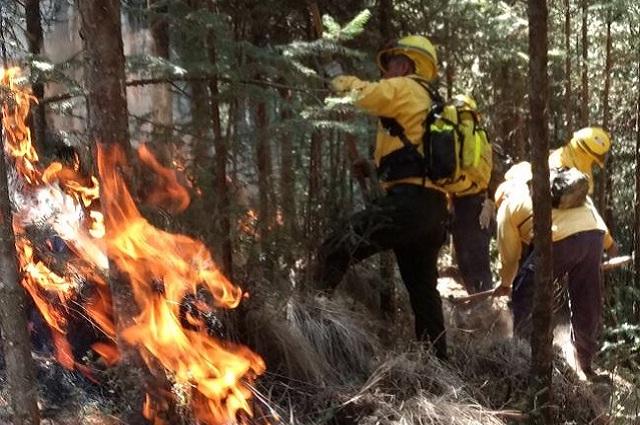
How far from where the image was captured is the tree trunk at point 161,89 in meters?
4.91

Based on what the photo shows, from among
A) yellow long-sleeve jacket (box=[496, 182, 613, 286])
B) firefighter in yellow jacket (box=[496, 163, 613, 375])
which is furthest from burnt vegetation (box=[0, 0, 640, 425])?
yellow long-sleeve jacket (box=[496, 182, 613, 286])

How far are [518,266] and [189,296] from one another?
10.3ft

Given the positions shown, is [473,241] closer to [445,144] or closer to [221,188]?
[445,144]

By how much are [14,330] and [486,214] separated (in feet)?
16.3

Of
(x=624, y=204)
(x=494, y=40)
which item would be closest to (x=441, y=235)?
(x=494, y=40)

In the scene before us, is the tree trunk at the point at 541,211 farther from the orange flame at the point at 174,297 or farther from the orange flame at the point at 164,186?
the orange flame at the point at 164,186

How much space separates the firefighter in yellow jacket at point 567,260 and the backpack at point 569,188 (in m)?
0.07

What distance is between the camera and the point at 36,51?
5434mm

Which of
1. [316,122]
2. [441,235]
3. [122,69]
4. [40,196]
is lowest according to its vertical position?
[441,235]

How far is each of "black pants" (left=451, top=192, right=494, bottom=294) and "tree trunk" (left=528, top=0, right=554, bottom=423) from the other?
9.66 feet

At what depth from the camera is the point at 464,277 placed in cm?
788

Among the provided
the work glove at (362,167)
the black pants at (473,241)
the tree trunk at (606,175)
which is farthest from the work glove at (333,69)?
the tree trunk at (606,175)

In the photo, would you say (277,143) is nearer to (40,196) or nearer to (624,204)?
(40,196)

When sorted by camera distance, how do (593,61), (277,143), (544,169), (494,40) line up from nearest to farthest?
(544,169) → (277,143) → (494,40) → (593,61)
